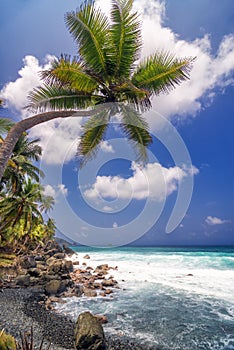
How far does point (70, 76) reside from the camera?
22.6ft

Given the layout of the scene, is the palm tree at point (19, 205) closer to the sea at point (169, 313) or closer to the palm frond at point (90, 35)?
the sea at point (169, 313)

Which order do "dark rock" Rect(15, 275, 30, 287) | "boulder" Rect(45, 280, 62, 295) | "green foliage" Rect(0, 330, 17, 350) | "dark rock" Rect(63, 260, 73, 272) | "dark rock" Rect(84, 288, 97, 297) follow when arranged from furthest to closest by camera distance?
1. "dark rock" Rect(63, 260, 73, 272)
2. "dark rock" Rect(15, 275, 30, 287)
3. "dark rock" Rect(84, 288, 97, 297)
4. "boulder" Rect(45, 280, 62, 295)
5. "green foliage" Rect(0, 330, 17, 350)

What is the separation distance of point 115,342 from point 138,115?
24.0 feet

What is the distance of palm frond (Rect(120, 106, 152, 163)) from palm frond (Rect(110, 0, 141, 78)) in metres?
1.24

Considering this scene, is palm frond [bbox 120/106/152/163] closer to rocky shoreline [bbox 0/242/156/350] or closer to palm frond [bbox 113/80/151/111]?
palm frond [bbox 113/80/151/111]

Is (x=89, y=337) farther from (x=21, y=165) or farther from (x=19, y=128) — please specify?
(x=21, y=165)

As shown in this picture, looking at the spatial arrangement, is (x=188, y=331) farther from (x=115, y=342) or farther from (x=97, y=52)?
(x=97, y=52)

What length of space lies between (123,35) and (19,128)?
3.96 m

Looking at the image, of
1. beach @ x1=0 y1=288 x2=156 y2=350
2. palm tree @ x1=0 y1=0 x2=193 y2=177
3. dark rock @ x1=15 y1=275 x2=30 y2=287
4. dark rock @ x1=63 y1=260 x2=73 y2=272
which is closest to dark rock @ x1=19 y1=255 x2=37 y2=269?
dark rock @ x1=63 y1=260 x2=73 y2=272

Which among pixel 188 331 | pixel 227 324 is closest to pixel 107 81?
pixel 188 331

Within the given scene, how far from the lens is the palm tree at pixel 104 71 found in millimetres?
6734

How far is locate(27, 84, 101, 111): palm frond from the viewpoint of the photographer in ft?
22.5

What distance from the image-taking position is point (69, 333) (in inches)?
344

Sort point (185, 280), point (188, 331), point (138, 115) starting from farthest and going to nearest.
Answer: point (185, 280)
point (188, 331)
point (138, 115)
